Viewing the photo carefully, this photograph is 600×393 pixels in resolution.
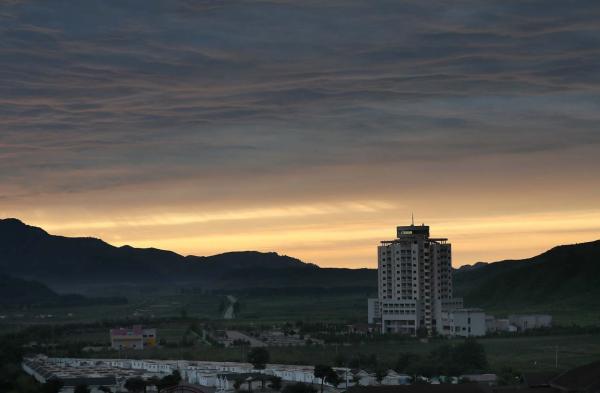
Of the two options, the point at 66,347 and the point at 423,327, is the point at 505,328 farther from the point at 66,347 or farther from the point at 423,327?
the point at 66,347

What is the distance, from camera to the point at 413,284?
15012 centimetres

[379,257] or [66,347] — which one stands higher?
[379,257]

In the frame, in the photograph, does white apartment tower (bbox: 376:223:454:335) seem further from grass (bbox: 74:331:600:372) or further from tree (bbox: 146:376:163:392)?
tree (bbox: 146:376:163:392)

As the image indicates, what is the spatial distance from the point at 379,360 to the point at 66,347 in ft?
123

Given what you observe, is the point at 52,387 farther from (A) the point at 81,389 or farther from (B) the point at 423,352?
(B) the point at 423,352

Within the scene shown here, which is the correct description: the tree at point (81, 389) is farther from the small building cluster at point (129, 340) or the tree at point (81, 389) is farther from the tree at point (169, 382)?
the small building cluster at point (129, 340)

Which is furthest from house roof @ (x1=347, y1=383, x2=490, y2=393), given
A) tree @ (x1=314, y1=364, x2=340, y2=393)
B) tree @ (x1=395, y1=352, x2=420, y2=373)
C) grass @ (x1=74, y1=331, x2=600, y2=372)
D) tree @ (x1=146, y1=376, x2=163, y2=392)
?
grass @ (x1=74, y1=331, x2=600, y2=372)

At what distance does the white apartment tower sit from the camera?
481 feet

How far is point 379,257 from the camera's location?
155875mm

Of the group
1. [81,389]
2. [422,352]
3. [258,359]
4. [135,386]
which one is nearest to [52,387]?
[81,389]

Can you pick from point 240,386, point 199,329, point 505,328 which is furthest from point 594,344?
point 199,329

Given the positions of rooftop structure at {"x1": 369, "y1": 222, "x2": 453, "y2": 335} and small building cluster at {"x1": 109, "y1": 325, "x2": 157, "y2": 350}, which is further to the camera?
rooftop structure at {"x1": 369, "y1": 222, "x2": 453, "y2": 335}

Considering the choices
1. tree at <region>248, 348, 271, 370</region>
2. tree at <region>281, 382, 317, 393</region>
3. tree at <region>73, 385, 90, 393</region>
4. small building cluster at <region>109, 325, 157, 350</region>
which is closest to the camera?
tree at <region>281, 382, 317, 393</region>

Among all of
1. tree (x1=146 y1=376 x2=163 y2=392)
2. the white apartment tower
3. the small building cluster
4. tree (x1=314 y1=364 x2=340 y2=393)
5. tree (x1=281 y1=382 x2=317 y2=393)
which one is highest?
the white apartment tower
